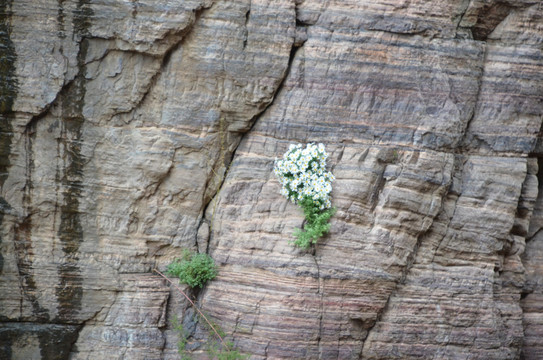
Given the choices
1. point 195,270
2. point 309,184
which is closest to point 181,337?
point 195,270

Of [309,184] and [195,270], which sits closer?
[309,184]

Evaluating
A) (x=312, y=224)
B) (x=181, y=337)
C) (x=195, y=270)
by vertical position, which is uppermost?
(x=312, y=224)

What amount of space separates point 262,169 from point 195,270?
117cm

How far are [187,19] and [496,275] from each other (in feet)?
13.2

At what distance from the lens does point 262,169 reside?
5.32 meters

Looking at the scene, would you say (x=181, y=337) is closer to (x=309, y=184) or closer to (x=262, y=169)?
(x=262, y=169)

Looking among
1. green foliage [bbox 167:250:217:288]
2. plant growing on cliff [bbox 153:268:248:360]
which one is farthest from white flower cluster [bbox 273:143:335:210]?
plant growing on cliff [bbox 153:268:248:360]

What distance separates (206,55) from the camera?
16.7 ft

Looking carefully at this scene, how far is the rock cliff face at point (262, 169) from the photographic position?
498cm

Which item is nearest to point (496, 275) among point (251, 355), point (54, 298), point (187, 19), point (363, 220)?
point (363, 220)

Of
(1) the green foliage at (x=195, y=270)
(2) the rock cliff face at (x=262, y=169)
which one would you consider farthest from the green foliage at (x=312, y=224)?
(1) the green foliage at (x=195, y=270)

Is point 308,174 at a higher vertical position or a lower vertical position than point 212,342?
higher

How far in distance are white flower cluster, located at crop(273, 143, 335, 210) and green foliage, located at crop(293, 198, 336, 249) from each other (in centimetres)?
5

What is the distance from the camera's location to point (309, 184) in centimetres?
514
